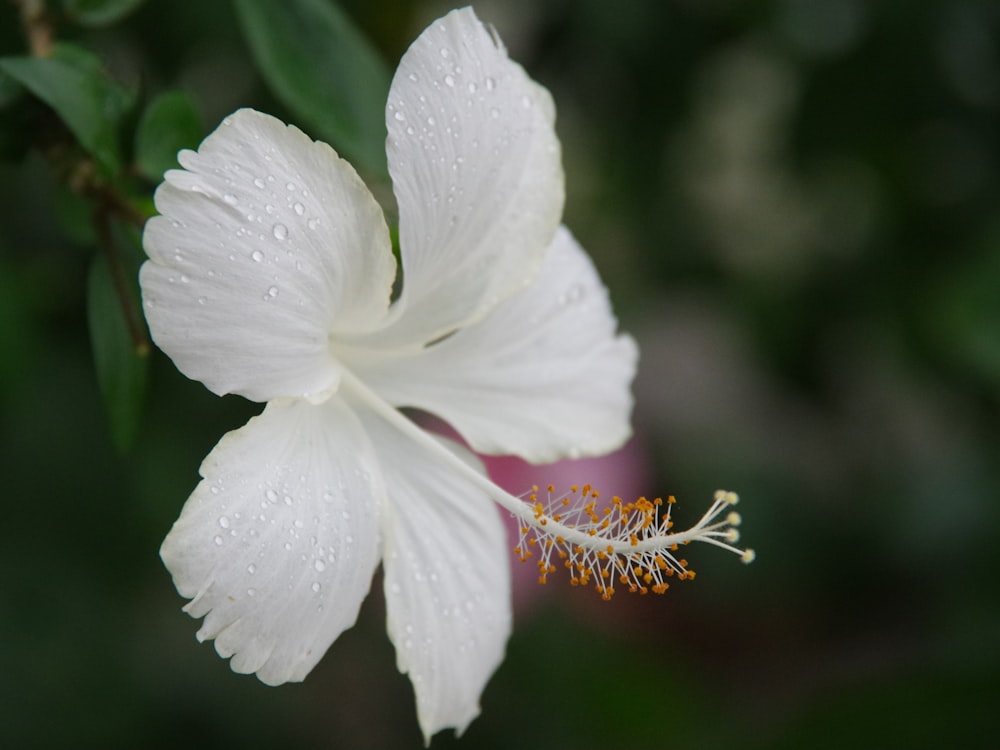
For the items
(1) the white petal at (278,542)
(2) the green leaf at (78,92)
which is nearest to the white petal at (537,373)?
(1) the white petal at (278,542)

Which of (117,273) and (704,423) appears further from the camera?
(704,423)

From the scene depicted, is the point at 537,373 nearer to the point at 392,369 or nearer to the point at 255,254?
the point at 392,369

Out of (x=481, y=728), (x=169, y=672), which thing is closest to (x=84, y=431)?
(x=169, y=672)

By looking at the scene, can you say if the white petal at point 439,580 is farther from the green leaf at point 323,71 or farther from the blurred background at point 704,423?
the blurred background at point 704,423

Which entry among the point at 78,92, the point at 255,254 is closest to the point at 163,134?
the point at 78,92

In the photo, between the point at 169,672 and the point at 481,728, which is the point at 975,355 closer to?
the point at 481,728

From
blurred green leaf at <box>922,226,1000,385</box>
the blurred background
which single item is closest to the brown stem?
the blurred background
